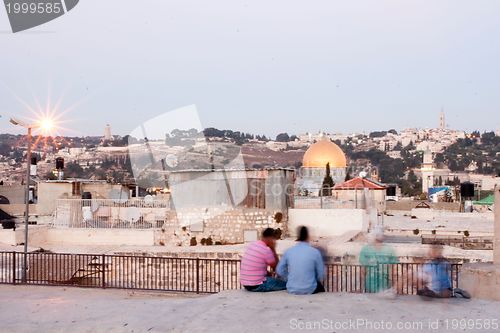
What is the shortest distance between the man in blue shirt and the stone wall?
12.1m

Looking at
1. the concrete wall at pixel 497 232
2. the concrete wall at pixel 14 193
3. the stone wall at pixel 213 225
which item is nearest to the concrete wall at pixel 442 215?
the stone wall at pixel 213 225

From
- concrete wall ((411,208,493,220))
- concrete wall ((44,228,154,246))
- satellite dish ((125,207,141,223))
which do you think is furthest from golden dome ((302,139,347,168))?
concrete wall ((44,228,154,246))

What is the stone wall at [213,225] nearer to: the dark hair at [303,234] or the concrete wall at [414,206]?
the dark hair at [303,234]

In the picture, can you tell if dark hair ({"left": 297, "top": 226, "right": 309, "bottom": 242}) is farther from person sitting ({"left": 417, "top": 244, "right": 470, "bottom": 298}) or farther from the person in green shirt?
person sitting ({"left": 417, "top": 244, "right": 470, "bottom": 298})

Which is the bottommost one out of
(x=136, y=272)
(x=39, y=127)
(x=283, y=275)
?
(x=136, y=272)

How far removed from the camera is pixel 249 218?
69.2 feet

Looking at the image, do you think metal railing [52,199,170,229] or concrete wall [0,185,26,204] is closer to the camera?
metal railing [52,199,170,229]

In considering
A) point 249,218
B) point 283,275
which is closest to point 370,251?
point 283,275

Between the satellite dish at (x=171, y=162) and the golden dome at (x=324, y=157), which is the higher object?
the golden dome at (x=324, y=157)

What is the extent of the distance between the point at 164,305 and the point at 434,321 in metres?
3.76

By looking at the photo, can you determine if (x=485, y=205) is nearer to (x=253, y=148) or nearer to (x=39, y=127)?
(x=39, y=127)

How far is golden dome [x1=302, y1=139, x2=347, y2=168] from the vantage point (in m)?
76.2

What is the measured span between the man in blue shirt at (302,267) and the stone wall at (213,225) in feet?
39.8

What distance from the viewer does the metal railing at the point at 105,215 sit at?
2495 centimetres
